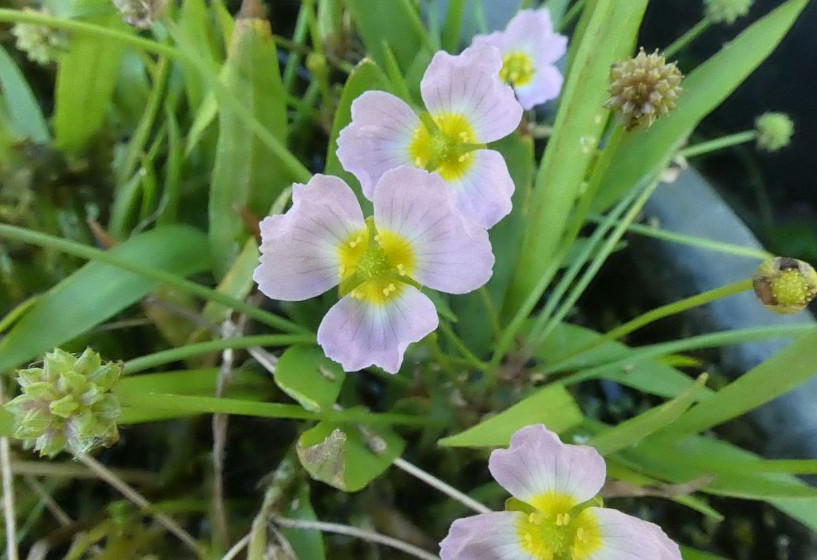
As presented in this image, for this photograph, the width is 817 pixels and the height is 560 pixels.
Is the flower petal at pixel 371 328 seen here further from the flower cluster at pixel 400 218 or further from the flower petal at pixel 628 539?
the flower petal at pixel 628 539

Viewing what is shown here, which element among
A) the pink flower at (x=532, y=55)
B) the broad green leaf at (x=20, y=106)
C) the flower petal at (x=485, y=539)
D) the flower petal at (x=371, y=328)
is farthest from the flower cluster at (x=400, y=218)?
the broad green leaf at (x=20, y=106)

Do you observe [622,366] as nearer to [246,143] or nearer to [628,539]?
[628,539]

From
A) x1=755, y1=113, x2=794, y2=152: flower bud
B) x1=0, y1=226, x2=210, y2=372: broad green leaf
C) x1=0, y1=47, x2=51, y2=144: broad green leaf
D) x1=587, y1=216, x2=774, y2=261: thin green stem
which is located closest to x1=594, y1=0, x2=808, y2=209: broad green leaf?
x1=587, y1=216, x2=774, y2=261: thin green stem

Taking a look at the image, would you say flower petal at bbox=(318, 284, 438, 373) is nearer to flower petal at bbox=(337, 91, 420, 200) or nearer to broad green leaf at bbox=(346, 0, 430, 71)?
flower petal at bbox=(337, 91, 420, 200)

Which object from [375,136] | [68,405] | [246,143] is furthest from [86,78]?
[68,405]

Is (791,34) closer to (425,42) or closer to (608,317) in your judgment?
(608,317)

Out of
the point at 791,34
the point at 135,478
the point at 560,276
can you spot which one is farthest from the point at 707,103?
the point at 135,478
